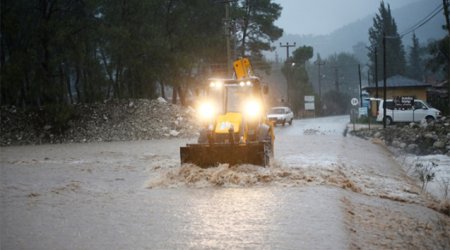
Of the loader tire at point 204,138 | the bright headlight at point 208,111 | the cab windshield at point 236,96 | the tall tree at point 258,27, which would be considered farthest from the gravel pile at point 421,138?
the tall tree at point 258,27

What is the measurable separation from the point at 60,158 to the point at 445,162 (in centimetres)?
1564

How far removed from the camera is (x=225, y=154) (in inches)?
517

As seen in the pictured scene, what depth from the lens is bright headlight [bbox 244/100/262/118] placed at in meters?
14.8

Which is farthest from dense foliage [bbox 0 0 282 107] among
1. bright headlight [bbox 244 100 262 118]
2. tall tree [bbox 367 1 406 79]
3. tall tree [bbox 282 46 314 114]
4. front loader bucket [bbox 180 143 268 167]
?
tall tree [bbox 367 1 406 79]

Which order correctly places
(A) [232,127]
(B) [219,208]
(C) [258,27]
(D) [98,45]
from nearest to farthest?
(B) [219,208], (A) [232,127], (D) [98,45], (C) [258,27]

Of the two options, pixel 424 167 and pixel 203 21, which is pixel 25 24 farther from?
pixel 424 167

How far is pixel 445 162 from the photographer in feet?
61.4

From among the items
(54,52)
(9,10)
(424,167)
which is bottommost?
(424,167)

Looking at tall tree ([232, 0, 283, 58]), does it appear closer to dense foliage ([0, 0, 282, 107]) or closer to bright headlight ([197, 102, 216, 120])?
dense foliage ([0, 0, 282, 107])

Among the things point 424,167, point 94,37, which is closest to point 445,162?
point 424,167

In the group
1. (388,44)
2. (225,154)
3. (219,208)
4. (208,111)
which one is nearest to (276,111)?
(208,111)

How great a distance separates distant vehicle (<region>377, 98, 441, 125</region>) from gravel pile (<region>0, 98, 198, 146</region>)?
15550mm

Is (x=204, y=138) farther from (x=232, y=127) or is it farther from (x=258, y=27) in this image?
(x=258, y=27)

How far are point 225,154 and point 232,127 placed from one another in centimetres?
95
